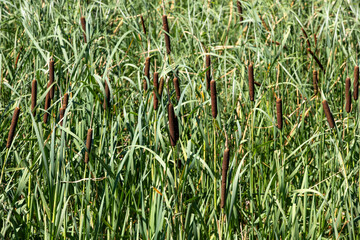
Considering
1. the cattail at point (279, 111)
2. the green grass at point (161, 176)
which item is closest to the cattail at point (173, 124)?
the green grass at point (161, 176)

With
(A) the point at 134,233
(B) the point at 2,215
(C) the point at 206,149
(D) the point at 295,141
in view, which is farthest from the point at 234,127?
(B) the point at 2,215

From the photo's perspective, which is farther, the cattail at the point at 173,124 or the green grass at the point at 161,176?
the green grass at the point at 161,176

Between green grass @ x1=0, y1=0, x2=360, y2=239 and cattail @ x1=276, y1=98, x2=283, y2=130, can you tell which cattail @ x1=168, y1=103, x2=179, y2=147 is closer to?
green grass @ x1=0, y1=0, x2=360, y2=239

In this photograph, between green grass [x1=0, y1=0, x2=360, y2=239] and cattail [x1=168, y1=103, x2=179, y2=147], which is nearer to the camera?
cattail [x1=168, y1=103, x2=179, y2=147]

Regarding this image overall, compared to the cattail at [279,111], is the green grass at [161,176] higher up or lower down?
lower down

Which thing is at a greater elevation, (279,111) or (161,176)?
(279,111)

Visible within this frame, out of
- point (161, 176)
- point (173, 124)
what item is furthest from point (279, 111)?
point (161, 176)

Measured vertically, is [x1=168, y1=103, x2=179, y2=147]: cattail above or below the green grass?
above

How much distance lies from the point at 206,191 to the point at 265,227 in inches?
14.2

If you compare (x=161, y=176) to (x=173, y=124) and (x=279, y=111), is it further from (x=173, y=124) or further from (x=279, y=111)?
(x=279, y=111)

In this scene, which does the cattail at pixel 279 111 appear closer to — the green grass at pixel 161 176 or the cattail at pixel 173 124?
the green grass at pixel 161 176

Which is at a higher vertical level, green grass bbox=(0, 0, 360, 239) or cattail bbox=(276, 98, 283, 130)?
cattail bbox=(276, 98, 283, 130)

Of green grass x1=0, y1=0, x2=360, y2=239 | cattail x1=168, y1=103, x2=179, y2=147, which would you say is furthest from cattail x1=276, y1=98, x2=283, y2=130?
cattail x1=168, y1=103, x2=179, y2=147

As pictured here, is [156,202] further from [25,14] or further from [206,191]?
[25,14]
